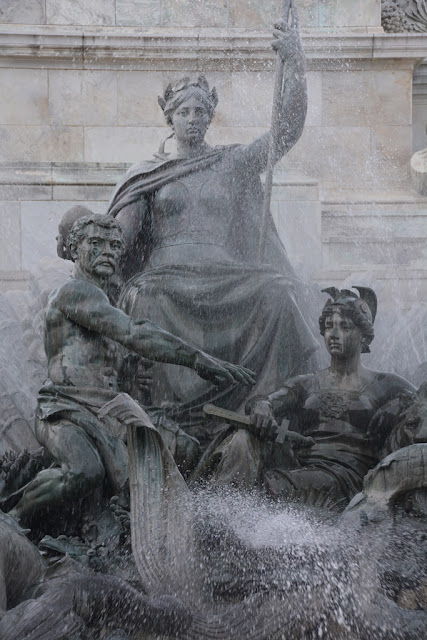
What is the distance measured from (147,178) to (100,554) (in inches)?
144

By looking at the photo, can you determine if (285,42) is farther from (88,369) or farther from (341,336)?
(88,369)

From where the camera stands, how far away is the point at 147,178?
14875mm

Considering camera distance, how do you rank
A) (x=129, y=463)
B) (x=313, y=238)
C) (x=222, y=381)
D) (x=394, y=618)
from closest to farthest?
(x=394, y=618) < (x=129, y=463) < (x=222, y=381) < (x=313, y=238)

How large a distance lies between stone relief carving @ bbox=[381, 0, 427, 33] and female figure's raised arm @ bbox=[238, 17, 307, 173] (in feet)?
13.1

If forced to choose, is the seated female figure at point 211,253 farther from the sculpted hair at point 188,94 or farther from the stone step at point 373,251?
the stone step at point 373,251

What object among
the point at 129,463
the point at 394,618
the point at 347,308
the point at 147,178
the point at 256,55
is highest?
the point at 256,55

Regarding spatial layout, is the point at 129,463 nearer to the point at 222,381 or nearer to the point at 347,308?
the point at 222,381

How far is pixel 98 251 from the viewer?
43.7 ft

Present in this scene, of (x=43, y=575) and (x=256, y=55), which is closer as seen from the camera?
(x=43, y=575)

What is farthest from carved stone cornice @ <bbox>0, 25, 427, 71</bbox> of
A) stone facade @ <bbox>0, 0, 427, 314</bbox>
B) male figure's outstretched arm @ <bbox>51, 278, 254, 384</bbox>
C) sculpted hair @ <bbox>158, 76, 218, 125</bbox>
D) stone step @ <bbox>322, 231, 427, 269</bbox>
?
male figure's outstretched arm @ <bbox>51, 278, 254, 384</bbox>

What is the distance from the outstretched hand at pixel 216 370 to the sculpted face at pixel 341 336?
104 centimetres

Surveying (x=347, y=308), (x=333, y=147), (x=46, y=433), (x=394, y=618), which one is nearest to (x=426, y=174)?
(x=333, y=147)

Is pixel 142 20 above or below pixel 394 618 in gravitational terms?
above

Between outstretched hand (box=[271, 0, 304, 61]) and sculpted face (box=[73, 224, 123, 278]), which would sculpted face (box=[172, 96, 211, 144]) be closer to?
outstretched hand (box=[271, 0, 304, 61])
